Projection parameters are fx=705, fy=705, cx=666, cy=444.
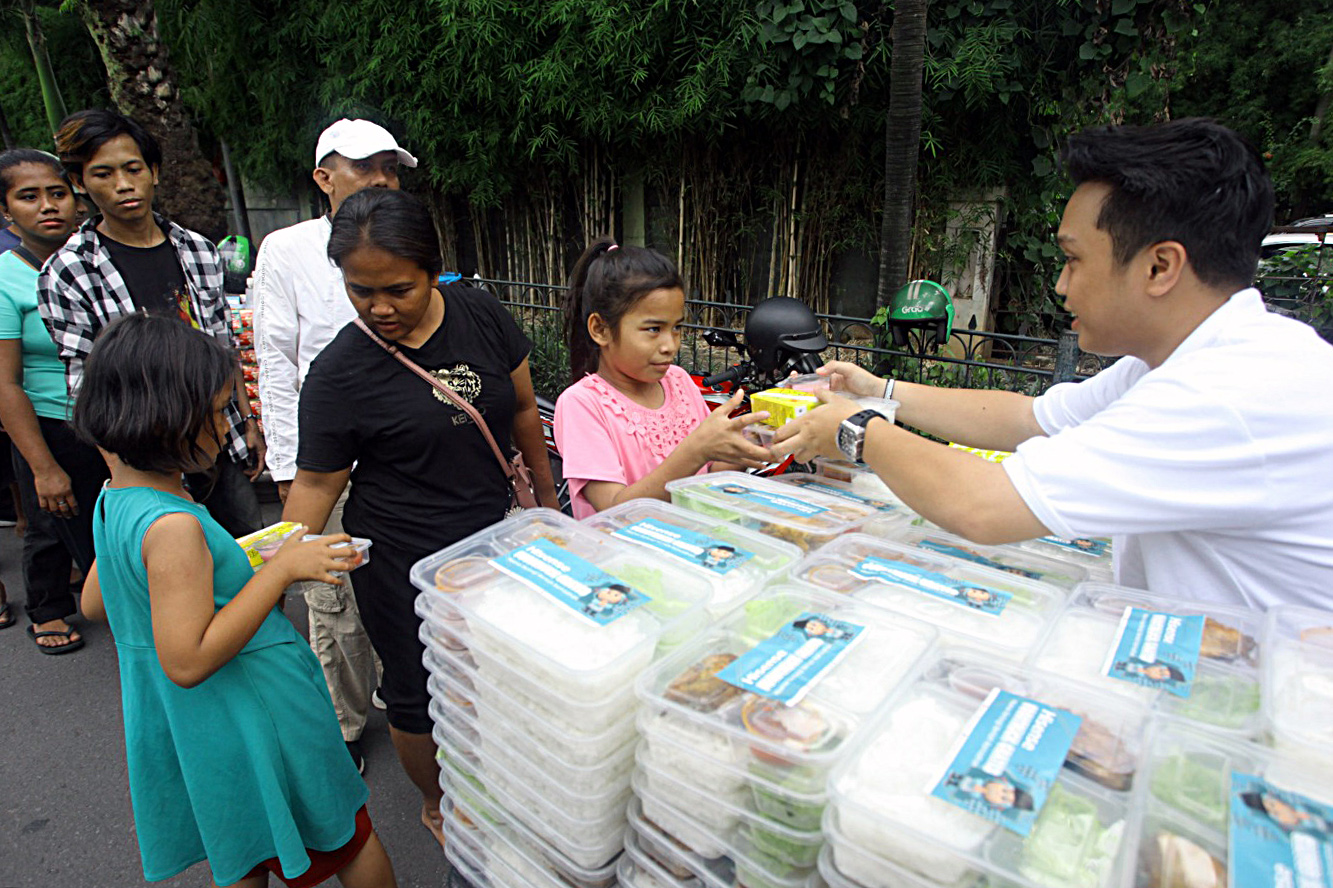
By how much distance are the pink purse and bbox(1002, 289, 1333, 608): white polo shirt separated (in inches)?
48.2

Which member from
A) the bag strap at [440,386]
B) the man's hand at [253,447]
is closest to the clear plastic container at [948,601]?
the bag strap at [440,386]

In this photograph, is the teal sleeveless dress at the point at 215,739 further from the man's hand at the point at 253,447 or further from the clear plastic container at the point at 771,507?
the man's hand at the point at 253,447

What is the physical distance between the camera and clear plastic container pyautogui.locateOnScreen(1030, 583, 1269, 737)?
2.77ft

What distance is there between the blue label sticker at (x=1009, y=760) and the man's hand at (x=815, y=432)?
2.11ft

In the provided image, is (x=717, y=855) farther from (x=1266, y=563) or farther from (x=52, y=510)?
(x=52, y=510)

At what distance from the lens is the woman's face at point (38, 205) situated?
9.24ft

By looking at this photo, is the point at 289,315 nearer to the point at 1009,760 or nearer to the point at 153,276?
the point at 153,276

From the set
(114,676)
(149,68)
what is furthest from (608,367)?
(149,68)

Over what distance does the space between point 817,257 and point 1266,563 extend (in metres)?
5.18

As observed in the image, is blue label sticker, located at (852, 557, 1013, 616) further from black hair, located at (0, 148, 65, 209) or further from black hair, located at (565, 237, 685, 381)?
black hair, located at (0, 148, 65, 209)

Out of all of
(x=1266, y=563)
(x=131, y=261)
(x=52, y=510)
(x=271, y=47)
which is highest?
(x=271, y=47)

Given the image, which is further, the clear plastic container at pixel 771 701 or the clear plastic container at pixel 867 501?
the clear plastic container at pixel 867 501

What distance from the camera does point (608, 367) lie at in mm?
1903

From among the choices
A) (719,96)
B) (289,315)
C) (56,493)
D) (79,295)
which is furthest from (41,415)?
(719,96)
